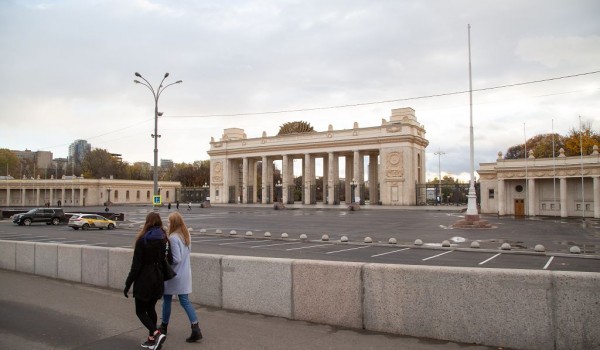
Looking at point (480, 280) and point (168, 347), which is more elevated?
point (480, 280)

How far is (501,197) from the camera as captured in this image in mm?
48000

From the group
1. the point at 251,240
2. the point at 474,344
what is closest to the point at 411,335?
the point at 474,344

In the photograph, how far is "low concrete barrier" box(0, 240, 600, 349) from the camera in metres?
5.50

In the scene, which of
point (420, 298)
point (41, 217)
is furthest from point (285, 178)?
point (420, 298)

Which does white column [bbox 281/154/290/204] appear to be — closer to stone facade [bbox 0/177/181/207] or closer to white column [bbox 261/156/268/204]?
white column [bbox 261/156/268/204]

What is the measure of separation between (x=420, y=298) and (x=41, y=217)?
142ft

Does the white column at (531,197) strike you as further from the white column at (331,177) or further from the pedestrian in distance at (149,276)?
the pedestrian in distance at (149,276)

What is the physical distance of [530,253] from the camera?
17.4m

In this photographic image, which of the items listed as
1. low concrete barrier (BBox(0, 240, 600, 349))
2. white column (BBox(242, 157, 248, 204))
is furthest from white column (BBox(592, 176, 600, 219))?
white column (BBox(242, 157, 248, 204))

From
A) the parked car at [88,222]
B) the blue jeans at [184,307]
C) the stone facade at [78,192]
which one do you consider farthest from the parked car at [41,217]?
the stone facade at [78,192]

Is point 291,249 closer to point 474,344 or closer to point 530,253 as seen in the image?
point 530,253

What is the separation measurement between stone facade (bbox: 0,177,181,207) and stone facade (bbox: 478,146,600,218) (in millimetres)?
84997

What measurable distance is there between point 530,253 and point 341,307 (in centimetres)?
1362

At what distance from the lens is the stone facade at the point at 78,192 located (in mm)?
103812
